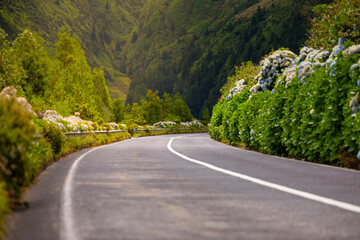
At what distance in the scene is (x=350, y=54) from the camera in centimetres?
1138

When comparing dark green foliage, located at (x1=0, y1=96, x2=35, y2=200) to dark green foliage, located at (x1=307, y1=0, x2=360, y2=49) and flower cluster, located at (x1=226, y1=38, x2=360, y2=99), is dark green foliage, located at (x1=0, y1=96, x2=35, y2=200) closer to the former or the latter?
flower cluster, located at (x1=226, y1=38, x2=360, y2=99)

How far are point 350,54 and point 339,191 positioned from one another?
5.72 meters

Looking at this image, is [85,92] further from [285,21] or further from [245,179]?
[285,21]

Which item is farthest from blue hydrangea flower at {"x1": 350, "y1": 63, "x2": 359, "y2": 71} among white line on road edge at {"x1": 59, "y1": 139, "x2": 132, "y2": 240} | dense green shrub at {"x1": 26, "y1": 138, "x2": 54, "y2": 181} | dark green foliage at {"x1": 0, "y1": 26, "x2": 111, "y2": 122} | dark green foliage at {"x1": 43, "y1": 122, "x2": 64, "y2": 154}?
dark green foliage at {"x1": 0, "y1": 26, "x2": 111, "y2": 122}

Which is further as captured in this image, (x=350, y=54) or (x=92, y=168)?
(x=350, y=54)

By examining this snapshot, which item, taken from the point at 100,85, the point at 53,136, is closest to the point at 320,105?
the point at 53,136

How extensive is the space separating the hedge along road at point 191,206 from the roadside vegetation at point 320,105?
1.73m

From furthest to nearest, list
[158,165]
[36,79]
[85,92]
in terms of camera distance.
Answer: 1. [36,79]
2. [85,92]
3. [158,165]

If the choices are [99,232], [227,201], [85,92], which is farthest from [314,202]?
[85,92]

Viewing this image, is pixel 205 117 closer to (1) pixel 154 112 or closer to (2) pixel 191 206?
(1) pixel 154 112

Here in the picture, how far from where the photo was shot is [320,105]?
11.9 metres

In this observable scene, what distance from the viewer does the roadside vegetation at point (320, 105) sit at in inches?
420

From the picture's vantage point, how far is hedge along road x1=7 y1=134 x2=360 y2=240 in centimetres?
435

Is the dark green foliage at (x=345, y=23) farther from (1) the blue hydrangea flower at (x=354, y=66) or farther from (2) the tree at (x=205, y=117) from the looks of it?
(2) the tree at (x=205, y=117)
